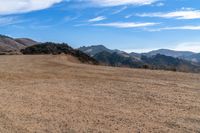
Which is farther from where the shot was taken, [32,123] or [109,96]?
[109,96]

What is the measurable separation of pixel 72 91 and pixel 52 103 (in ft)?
8.50

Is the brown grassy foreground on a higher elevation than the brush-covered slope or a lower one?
lower

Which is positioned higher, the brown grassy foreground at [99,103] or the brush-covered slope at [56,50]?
the brush-covered slope at [56,50]

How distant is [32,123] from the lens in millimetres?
10820

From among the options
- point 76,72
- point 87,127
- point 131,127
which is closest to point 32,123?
point 87,127

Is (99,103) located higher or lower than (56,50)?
lower

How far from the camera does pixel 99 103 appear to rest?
1335 centimetres

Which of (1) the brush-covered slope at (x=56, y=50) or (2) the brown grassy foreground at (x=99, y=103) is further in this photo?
(1) the brush-covered slope at (x=56, y=50)

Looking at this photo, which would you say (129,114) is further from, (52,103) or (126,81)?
(126,81)

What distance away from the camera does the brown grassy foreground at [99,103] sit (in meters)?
10.4

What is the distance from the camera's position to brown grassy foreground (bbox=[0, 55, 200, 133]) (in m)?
10.4

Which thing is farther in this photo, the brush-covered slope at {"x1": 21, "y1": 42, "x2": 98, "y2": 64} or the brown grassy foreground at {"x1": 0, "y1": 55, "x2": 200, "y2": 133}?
the brush-covered slope at {"x1": 21, "y1": 42, "x2": 98, "y2": 64}

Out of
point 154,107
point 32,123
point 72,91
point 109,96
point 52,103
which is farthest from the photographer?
point 72,91

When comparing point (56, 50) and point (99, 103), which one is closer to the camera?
point (99, 103)
